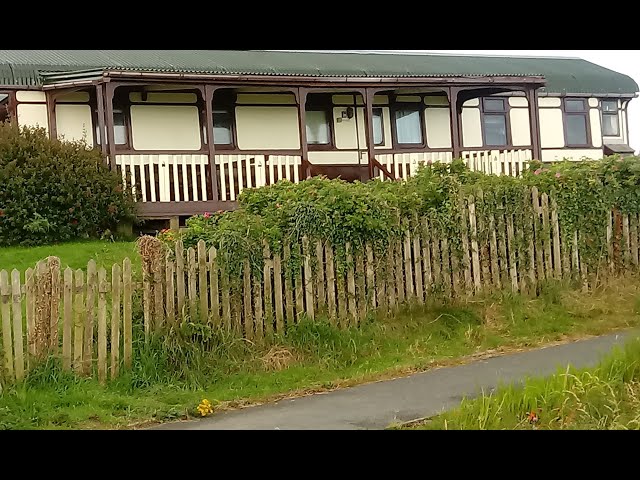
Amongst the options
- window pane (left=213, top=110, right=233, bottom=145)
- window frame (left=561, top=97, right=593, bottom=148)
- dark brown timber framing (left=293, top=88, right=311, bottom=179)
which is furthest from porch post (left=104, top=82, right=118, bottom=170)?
window frame (left=561, top=97, right=593, bottom=148)

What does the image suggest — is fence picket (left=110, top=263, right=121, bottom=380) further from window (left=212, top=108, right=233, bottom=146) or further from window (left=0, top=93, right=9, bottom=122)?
window (left=212, top=108, right=233, bottom=146)

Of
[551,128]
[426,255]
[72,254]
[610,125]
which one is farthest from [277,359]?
[610,125]

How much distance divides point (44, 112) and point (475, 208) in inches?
472

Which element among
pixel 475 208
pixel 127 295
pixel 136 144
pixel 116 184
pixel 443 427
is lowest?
pixel 443 427

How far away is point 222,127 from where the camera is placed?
849 inches

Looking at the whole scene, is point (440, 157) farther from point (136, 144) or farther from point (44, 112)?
point (44, 112)

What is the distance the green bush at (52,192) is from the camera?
48.0 feet

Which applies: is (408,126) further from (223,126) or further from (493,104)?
(223,126)

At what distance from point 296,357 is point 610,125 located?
2162 cm

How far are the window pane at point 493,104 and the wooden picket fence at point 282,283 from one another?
513 inches

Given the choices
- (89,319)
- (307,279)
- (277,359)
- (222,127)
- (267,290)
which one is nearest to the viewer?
(89,319)

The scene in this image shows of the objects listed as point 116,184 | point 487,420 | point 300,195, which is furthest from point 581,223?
point 116,184

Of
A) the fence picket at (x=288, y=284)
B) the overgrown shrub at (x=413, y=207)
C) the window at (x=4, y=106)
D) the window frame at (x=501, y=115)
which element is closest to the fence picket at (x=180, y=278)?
the overgrown shrub at (x=413, y=207)

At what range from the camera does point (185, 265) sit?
9398 millimetres
